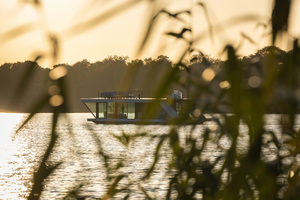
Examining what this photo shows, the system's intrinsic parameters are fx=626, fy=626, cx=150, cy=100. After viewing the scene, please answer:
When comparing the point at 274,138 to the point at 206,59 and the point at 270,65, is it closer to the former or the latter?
the point at 206,59

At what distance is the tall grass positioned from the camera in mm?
1523

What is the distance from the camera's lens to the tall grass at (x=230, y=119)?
1.52m

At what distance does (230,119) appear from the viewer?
2477 mm

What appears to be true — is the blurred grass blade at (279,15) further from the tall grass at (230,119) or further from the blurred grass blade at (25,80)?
the blurred grass blade at (25,80)

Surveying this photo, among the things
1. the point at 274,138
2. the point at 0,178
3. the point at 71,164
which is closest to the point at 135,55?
the point at 274,138

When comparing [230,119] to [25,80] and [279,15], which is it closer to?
[279,15]

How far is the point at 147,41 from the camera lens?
148cm

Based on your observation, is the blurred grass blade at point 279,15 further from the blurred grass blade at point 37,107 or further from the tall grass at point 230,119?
the blurred grass blade at point 37,107

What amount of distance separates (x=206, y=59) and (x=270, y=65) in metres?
1.14

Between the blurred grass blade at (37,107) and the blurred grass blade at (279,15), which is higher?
the blurred grass blade at (279,15)

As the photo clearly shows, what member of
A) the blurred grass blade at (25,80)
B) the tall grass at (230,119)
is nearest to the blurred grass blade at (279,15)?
the tall grass at (230,119)

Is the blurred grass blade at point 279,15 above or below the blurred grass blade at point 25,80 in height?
above

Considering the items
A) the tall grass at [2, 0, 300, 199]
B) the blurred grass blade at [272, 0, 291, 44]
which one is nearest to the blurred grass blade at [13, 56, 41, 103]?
the tall grass at [2, 0, 300, 199]

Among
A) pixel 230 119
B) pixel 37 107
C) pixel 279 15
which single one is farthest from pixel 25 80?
pixel 230 119
